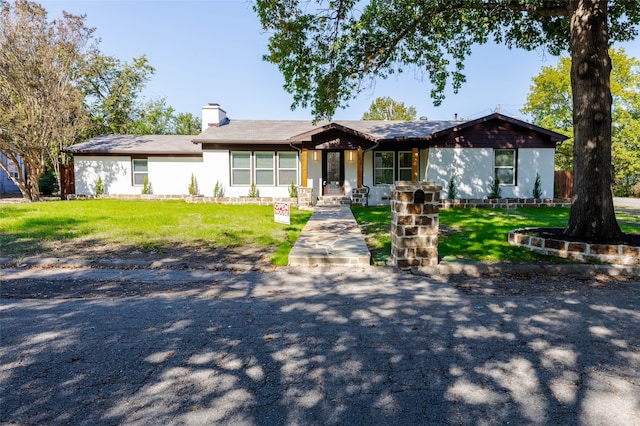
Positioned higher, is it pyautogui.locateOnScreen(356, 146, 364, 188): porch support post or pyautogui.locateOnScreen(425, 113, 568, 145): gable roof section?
pyautogui.locateOnScreen(425, 113, 568, 145): gable roof section

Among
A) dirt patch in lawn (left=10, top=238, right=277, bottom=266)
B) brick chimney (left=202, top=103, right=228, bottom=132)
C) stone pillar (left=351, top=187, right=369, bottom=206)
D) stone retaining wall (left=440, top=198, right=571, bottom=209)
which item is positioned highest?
brick chimney (left=202, top=103, right=228, bottom=132)

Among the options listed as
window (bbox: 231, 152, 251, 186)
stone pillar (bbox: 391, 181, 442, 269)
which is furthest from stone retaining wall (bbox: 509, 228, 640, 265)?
window (bbox: 231, 152, 251, 186)

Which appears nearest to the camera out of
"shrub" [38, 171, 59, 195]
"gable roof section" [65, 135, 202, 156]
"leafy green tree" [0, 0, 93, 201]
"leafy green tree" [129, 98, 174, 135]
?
"leafy green tree" [0, 0, 93, 201]

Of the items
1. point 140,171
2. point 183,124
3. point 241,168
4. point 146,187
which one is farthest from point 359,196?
point 183,124

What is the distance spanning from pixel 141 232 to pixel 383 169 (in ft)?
40.2

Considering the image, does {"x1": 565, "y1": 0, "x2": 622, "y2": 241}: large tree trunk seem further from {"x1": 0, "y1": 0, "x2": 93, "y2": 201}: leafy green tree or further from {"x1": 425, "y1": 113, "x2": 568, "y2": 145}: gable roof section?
{"x1": 0, "y1": 0, "x2": 93, "y2": 201}: leafy green tree

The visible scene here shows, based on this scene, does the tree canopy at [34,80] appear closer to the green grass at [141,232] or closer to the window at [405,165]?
the green grass at [141,232]

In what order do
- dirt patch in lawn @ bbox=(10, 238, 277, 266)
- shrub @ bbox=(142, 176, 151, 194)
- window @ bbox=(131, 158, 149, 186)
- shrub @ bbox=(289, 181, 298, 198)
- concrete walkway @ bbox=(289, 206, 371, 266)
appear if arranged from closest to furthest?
concrete walkway @ bbox=(289, 206, 371, 266) → dirt patch in lawn @ bbox=(10, 238, 277, 266) → shrub @ bbox=(289, 181, 298, 198) → shrub @ bbox=(142, 176, 151, 194) → window @ bbox=(131, 158, 149, 186)

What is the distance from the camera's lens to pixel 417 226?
6.49 m

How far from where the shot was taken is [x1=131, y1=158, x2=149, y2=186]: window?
67.6ft

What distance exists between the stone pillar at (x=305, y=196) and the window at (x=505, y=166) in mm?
8870

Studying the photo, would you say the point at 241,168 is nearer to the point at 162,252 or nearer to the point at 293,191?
the point at 293,191

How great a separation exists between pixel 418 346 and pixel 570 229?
600 centimetres

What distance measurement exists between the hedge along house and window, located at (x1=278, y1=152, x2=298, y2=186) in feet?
0.17
